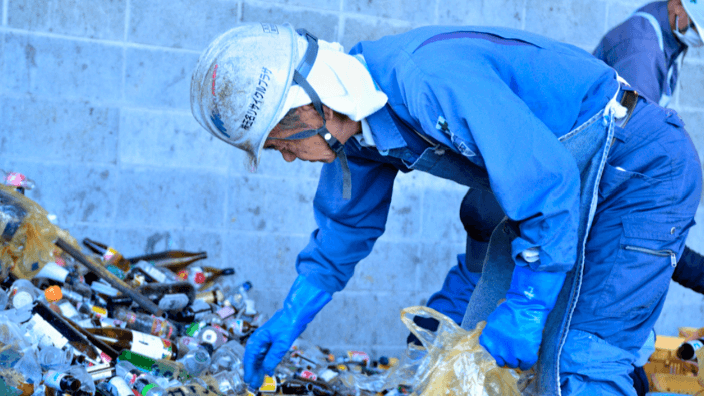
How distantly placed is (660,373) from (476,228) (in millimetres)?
1258

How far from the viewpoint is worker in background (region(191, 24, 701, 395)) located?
1.49 metres

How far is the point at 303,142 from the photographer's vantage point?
5.58 ft

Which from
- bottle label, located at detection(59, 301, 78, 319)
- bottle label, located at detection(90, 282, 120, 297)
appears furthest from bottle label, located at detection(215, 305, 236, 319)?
bottle label, located at detection(59, 301, 78, 319)

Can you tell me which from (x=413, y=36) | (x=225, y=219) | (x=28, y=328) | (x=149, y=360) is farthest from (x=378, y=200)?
(x=225, y=219)

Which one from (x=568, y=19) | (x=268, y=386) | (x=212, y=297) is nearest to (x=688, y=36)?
(x=568, y=19)

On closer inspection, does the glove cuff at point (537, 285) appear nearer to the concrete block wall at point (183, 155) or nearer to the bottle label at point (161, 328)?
the bottle label at point (161, 328)

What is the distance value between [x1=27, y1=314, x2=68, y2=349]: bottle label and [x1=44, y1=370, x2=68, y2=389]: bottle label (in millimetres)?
216

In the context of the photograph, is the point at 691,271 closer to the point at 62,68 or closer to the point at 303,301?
the point at 303,301

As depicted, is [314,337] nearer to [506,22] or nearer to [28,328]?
[28,328]

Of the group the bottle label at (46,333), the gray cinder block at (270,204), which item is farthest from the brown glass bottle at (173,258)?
the bottle label at (46,333)

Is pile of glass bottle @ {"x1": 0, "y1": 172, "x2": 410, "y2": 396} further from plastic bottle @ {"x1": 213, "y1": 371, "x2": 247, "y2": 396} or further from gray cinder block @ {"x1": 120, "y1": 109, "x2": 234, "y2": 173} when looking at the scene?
gray cinder block @ {"x1": 120, "y1": 109, "x2": 234, "y2": 173}

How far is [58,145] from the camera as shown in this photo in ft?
11.1

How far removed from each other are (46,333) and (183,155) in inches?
54.8

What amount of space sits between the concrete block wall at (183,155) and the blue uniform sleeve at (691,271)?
1395mm
